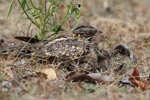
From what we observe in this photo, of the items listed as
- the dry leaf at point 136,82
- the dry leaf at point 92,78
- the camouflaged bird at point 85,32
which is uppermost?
the camouflaged bird at point 85,32

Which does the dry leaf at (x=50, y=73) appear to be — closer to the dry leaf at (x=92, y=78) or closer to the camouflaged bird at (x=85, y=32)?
the dry leaf at (x=92, y=78)

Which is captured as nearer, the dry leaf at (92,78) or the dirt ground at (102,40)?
the dirt ground at (102,40)

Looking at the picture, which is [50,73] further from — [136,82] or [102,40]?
[102,40]

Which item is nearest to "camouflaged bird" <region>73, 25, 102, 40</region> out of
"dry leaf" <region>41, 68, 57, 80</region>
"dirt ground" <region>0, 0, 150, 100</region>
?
"dirt ground" <region>0, 0, 150, 100</region>

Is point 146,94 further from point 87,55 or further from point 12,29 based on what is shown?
point 12,29

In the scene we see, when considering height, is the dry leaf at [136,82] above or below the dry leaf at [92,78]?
below

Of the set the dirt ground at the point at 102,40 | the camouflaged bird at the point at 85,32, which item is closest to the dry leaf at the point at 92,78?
the dirt ground at the point at 102,40

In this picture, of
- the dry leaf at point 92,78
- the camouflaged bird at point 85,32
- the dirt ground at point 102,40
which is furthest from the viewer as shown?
the camouflaged bird at point 85,32

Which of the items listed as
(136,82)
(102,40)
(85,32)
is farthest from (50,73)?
(102,40)

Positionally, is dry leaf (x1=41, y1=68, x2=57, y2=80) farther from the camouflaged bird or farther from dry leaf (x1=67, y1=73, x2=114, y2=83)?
the camouflaged bird
